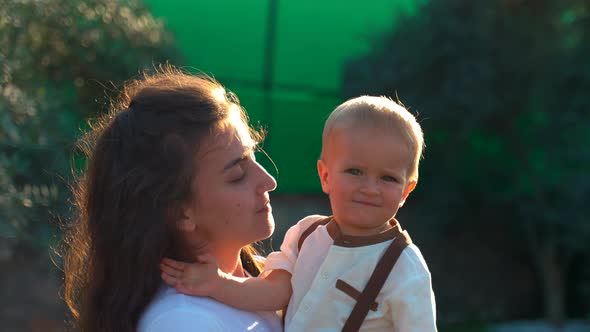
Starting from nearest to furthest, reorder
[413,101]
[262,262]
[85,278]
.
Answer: [85,278] < [262,262] < [413,101]

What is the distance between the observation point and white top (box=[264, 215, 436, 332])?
6.02 ft

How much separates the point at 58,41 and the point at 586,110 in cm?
521

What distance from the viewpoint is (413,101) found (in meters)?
7.77

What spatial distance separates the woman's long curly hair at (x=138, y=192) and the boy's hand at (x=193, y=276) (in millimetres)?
43

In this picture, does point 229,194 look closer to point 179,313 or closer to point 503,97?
point 179,313

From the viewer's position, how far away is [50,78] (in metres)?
5.43

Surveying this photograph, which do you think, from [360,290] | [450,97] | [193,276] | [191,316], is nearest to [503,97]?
[450,97]

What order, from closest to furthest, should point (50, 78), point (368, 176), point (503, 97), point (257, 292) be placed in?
point (368, 176), point (257, 292), point (50, 78), point (503, 97)

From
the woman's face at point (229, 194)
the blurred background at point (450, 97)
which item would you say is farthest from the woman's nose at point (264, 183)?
the blurred background at point (450, 97)

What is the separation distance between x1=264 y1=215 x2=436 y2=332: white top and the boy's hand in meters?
0.22

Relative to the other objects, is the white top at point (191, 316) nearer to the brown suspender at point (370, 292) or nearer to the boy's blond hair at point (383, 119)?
the brown suspender at point (370, 292)

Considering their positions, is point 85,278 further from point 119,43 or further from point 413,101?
point 413,101

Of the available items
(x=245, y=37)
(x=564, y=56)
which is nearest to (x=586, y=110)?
(x=564, y=56)

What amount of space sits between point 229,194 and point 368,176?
383 millimetres
